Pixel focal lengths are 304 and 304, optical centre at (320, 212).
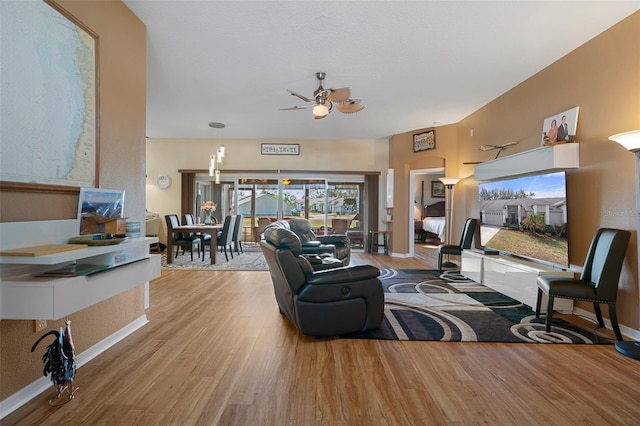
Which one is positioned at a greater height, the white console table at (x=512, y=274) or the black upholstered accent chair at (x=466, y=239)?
the black upholstered accent chair at (x=466, y=239)

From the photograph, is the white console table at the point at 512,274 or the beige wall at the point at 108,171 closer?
the beige wall at the point at 108,171

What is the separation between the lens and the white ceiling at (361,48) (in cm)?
277

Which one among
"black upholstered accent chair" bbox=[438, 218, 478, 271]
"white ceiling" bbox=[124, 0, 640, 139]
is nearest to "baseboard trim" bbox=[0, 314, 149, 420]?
"white ceiling" bbox=[124, 0, 640, 139]

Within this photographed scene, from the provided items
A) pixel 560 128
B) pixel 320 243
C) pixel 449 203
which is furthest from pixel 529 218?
pixel 320 243

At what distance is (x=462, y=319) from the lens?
322 centimetres

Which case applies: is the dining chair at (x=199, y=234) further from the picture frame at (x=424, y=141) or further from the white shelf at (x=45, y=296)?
the picture frame at (x=424, y=141)

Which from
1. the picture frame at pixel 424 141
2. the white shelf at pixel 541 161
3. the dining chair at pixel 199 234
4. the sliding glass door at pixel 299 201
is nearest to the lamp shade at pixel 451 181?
the picture frame at pixel 424 141

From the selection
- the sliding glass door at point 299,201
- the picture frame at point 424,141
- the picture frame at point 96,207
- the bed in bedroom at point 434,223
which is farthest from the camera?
the bed in bedroom at point 434,223

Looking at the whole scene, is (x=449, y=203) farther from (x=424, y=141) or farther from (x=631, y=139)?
(x=631, y=139)

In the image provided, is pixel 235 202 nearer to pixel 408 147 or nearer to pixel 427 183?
pixel 408 147

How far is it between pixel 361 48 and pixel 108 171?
2.83m

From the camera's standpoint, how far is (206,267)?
19.3ft

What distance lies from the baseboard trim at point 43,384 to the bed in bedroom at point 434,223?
787cm

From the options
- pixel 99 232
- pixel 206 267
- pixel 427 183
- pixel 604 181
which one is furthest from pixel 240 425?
pixel 427 183
